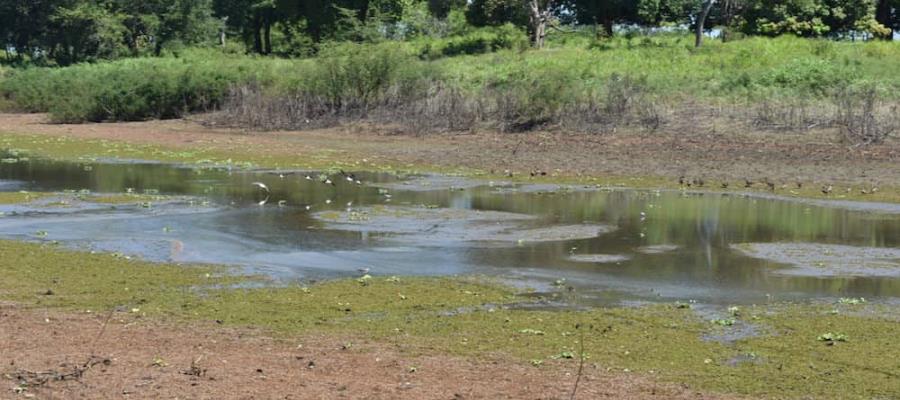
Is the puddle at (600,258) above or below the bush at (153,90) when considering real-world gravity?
below

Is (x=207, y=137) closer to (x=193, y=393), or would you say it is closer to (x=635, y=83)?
(x=635, y=83)

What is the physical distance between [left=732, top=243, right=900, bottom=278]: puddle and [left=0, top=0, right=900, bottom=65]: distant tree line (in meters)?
29.3

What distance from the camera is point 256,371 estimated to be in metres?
8.30

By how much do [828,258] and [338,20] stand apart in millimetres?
48964

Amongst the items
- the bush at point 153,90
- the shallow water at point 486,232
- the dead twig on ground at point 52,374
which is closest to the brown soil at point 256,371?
the dead twig on ground at point 52,374

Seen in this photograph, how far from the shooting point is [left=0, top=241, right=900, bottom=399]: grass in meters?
8.55

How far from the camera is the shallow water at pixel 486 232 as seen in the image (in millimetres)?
13141

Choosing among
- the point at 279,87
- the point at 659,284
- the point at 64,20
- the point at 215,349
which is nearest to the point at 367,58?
the point at 279,87

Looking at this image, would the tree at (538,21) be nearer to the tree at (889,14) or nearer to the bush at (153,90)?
the bush at (153,90)

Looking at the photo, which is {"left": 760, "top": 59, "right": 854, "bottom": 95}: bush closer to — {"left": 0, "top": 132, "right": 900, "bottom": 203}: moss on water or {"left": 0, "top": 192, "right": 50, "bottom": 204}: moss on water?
{"left": 0, "top": 132, "right": 900, "bottom": 203}: moss on water

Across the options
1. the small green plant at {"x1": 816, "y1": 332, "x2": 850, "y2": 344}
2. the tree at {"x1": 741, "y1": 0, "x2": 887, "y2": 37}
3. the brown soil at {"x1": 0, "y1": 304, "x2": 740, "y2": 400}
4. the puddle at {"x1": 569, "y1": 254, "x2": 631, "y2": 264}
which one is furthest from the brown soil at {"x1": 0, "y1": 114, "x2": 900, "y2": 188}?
the tree at {"x1": 741, "y1": 0, "x2": 887, "y2": 37}

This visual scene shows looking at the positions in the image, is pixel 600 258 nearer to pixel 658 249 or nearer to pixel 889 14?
pixel 658 249

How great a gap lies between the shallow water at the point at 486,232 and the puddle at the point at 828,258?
0.28ft

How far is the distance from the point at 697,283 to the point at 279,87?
2876cm
